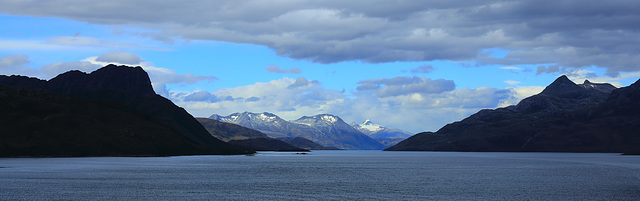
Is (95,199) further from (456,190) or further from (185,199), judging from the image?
(456,190)

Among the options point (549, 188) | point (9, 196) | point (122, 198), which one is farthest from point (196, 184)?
point (549, 188)

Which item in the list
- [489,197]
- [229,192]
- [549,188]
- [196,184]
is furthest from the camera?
[196,184]

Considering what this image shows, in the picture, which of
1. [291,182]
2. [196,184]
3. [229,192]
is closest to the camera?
[229,192]

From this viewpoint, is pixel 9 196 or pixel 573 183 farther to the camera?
pixel 573 183

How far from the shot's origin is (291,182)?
131750 mm

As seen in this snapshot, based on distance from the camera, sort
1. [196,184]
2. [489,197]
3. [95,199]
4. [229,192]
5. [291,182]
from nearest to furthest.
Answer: [95,199] < [489,197] < [229,192] < [196,184] < [291,182]

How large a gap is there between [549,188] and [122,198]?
76693 mm

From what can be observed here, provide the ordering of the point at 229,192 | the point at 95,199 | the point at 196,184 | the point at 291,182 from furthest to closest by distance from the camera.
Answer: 1. the point at 291,182
2. the point at 196,184
3. the point at 229,192
4. the point at 95,199

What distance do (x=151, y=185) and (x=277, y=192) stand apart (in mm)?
28126

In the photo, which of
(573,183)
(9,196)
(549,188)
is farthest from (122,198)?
(573,183)

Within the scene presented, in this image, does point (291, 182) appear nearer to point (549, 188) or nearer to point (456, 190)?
point (456, 190)

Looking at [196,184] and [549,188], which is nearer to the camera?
[549,188]

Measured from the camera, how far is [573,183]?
422 feet

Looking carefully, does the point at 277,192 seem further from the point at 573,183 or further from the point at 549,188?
the point at 573,183
